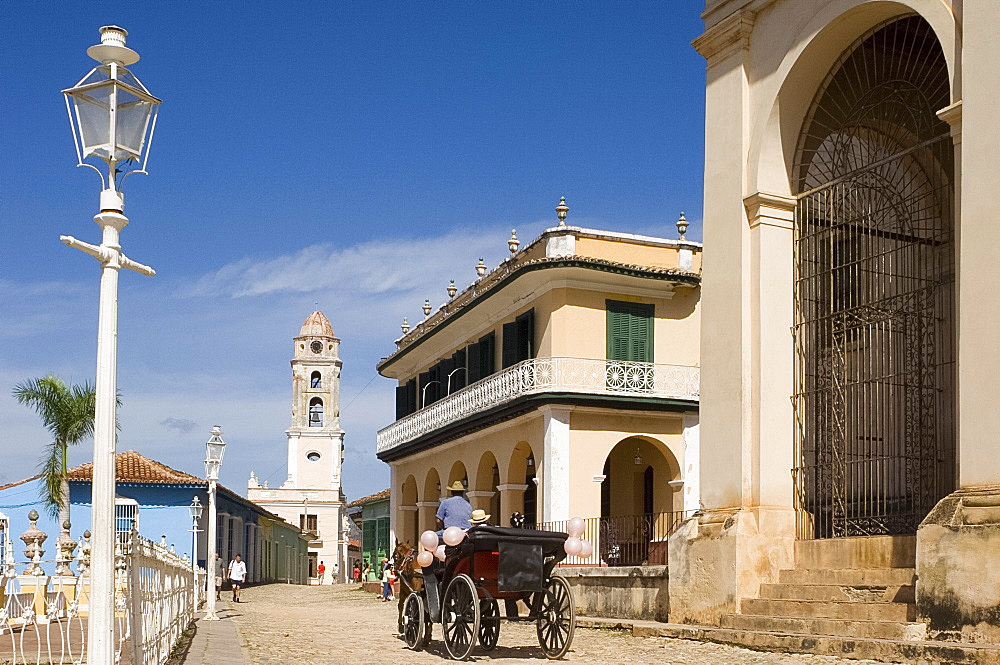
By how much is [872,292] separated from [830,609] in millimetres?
4600

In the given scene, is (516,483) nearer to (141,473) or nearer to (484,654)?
(484,654)

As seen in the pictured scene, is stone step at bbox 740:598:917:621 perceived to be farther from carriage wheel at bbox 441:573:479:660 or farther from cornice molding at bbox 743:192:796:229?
cornice molding at bbox 743:192:796:229

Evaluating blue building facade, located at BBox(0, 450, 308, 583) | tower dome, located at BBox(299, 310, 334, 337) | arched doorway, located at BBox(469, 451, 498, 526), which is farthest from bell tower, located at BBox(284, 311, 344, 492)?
arched doorway, located at BBox(469, 451, 498, 526)

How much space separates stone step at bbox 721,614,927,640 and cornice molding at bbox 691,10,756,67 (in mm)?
6614

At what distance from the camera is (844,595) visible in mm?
11445

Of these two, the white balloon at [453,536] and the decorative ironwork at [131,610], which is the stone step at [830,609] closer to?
the white balloon at [453,536]

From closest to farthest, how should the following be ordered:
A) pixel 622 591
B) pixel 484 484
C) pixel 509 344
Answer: pixel 622 591
pixel 509 344
pixel 484 484

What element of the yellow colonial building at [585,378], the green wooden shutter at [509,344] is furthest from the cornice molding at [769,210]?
the green wooden shutter at [509,344]

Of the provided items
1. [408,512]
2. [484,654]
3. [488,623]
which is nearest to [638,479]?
[408,512]

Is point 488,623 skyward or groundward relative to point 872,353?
groundward

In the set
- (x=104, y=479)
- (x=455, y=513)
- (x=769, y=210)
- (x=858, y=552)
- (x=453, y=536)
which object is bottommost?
(x=858, y=552)

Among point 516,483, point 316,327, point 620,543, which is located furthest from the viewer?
point 316,327

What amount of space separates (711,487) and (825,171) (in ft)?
13.4

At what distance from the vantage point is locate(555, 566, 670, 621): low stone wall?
14594 millimetres
